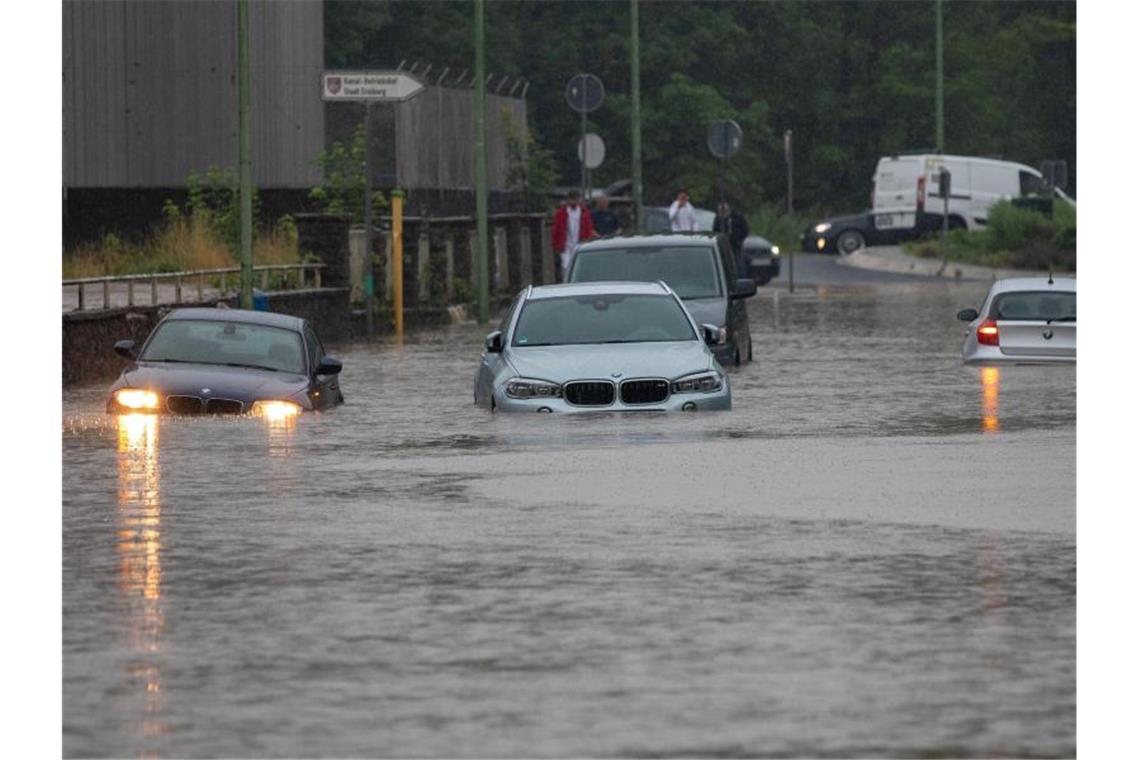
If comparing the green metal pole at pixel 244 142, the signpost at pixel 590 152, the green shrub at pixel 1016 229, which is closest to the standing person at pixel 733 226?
the signpost at pixel 590 152

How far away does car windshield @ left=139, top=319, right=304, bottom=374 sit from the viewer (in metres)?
24.5

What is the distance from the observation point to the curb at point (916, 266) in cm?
6544

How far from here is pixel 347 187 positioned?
46125 mm

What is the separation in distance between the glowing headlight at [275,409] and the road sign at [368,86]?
45.7 ft

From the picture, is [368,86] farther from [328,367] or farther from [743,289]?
[328,367]

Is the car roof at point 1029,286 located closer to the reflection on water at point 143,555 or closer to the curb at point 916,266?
the reflection on water at point 143,555

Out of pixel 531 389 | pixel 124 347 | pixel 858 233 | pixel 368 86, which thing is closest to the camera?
pixel 531 389

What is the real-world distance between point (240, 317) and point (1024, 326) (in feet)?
29.9

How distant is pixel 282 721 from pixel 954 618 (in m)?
3.37

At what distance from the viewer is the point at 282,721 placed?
368 inches

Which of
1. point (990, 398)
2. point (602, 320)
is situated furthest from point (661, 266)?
point (602, 320)

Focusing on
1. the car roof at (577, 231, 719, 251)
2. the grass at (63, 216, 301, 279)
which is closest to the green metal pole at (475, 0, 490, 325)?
the grass at (63, 216, 301, 279)

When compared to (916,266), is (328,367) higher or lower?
lower

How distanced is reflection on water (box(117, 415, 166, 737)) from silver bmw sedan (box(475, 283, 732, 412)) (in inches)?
107
